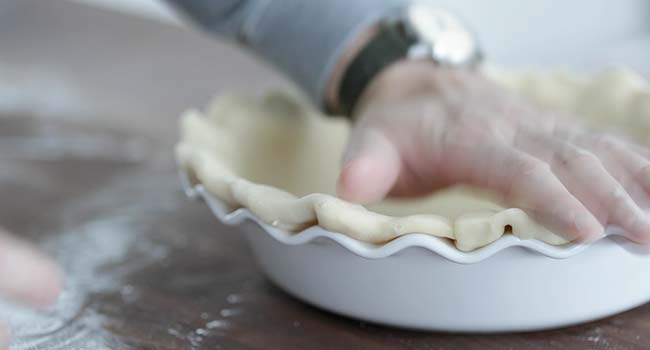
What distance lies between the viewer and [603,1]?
7.24ft

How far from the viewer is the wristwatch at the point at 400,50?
25.8 inches

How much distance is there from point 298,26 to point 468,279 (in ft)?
1.03

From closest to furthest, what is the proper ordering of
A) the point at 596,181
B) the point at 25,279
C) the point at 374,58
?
1. the point at 25,279
2. the point at 596,181
3. the point at 374,58

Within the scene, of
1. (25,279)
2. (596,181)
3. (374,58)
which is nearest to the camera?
(25,279)

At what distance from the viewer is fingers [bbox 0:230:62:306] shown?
13.1 inches

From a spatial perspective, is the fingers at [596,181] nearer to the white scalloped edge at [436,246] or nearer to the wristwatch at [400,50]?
the white scalloped edge at [436,246]

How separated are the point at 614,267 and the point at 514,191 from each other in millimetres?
65

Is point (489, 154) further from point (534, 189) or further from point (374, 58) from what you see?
point (374, 58)

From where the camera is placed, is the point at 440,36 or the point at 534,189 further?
the point at 440,36

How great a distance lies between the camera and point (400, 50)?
66cm

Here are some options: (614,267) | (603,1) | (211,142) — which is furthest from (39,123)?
(603,1)

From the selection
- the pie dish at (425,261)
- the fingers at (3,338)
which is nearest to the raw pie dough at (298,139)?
the pie dish at (425,261)

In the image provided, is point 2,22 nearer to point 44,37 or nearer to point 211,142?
point 44,37

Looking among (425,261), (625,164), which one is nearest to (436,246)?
(425,261)
